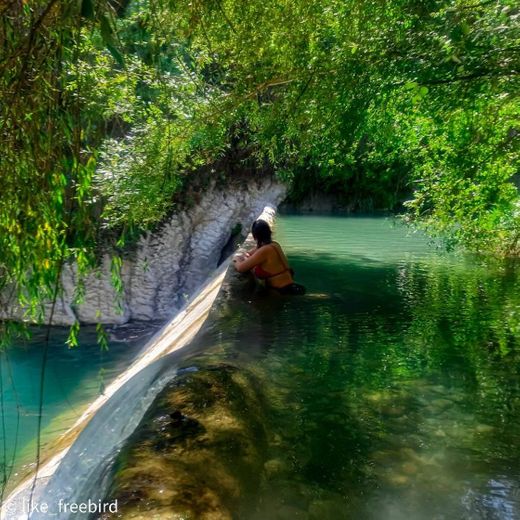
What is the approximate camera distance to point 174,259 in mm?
16594

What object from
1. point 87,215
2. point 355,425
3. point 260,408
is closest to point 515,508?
point 355,425

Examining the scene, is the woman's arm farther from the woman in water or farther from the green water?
the green water

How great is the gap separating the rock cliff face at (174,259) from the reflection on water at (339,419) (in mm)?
8719

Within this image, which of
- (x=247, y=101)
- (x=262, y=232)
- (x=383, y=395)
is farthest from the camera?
(x=247, y=101)

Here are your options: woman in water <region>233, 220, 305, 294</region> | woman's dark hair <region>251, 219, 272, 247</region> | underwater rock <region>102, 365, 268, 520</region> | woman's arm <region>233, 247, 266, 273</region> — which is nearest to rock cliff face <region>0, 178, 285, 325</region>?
woman in water <region>233, 220, 305, 294</region>

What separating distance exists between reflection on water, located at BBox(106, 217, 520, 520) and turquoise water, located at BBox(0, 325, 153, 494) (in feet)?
9.63

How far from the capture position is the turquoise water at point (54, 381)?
8216 mm

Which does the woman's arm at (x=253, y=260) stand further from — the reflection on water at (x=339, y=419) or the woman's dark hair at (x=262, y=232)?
the reflection on water at (x=339, y=419)

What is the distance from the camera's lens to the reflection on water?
296cm

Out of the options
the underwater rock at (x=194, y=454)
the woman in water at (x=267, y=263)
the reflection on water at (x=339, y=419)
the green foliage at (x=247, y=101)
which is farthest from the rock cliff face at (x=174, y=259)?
the underwater rock at (x=194, y=454)

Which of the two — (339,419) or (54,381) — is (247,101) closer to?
(339,419)

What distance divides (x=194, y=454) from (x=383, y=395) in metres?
1.94

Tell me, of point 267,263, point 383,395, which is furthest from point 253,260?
point 383,395

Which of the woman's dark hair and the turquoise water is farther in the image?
the turquoise water
